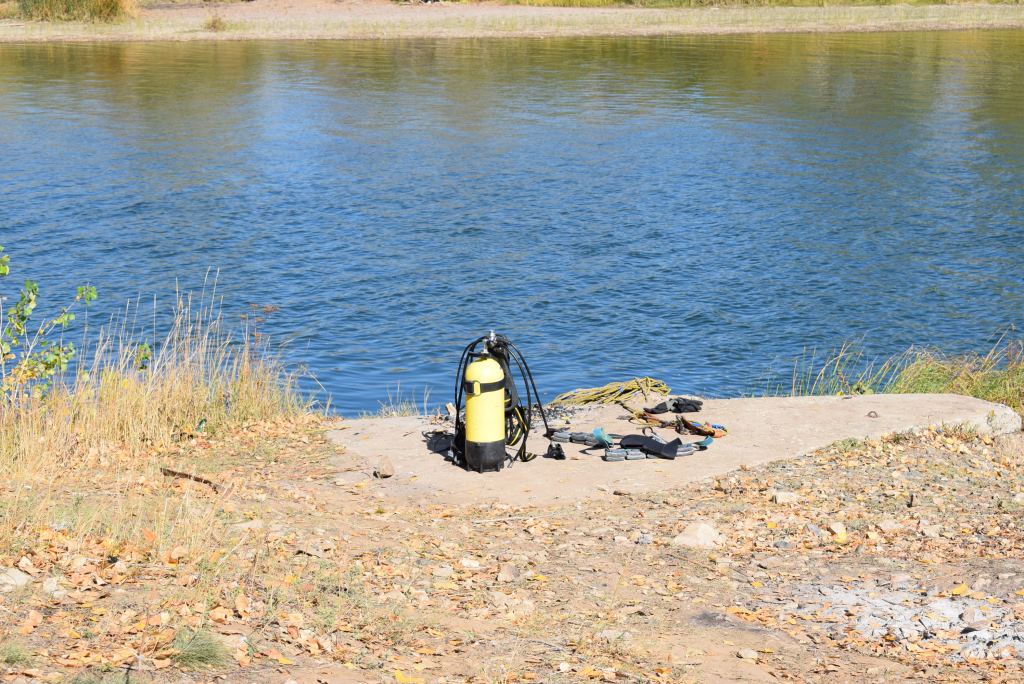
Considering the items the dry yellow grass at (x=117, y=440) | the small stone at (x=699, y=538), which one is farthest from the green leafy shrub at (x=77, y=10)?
the small stone at (x=699, y=538)

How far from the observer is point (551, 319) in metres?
17.4

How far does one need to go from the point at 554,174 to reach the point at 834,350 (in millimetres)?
11967

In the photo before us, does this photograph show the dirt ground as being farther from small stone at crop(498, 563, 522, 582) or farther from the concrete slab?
the concrete slab

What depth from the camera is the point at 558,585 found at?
752cm

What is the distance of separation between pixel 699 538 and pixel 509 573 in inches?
56.9

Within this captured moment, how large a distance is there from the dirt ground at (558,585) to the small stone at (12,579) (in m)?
0.04

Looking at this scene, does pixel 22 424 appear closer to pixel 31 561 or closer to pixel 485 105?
pixel 31 561

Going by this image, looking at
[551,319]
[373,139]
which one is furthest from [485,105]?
[551,319]

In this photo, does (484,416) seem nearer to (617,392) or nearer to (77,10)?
(617,392)

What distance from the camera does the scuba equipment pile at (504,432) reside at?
32.3 feet

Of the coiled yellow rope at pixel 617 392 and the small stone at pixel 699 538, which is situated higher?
the small stone at pixel 699 538

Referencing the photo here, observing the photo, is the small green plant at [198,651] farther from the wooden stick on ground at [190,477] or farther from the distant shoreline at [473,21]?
the distant shoreline at [473,21]

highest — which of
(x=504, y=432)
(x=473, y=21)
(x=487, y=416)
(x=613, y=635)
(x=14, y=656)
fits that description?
(x=473, y=21)

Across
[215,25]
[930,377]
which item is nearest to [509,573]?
[930,377]
